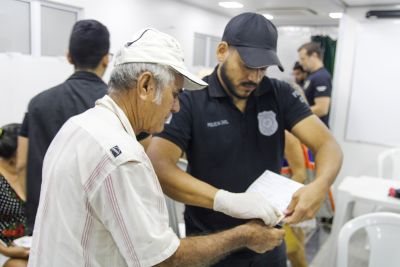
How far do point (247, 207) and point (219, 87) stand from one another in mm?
459

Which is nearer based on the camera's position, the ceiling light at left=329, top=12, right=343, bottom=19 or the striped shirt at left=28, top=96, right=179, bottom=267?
the striped shirt at left=28, top=96, right=179, bottom=267

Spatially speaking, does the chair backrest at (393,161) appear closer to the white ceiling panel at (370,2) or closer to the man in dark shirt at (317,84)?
the man in dark shirt at (317,84)

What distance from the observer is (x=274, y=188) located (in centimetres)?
132

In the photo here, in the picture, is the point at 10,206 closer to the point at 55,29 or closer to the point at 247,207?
the point at 247,207

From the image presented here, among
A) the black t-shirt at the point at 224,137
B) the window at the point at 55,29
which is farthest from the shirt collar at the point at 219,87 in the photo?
the window at the point at 55,29

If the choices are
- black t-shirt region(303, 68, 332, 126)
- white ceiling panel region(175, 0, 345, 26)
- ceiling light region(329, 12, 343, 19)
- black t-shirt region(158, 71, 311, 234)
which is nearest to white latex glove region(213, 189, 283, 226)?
black t-shirt region(158, 71, 311, 234)

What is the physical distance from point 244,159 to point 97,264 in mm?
712

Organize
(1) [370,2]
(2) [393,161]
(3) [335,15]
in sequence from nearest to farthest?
1. (2) [393,161]
2. (1) [370,2]
3. (3) [335,15]

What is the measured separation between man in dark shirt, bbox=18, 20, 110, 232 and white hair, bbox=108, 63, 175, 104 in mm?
764

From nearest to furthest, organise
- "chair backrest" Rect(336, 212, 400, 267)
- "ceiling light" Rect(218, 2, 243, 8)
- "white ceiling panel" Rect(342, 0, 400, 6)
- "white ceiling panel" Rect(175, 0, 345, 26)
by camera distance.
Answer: "chair backrest" Rect(336, 212, 400, 267) < "white ceiling panel" Rect(342, 0, 400, 6) < "white ceiling panel" Rect(175, 0, 345, 26) < "ceiling light" Rect(218, 2, 243, 8)

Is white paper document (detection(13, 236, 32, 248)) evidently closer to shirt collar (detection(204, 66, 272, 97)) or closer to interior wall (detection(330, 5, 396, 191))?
shirt collar (detection(204, 66, 272, 97))

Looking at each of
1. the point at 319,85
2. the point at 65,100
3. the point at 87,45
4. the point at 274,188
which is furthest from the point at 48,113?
the point at 319,85

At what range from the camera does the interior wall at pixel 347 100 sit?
160 inches

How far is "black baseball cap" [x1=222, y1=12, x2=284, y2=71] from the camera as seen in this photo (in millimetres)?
1273
